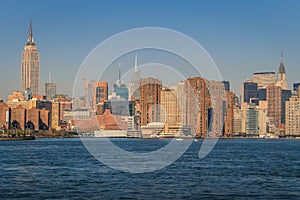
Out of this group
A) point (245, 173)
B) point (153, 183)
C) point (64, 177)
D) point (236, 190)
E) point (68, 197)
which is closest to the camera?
point (68, 197)

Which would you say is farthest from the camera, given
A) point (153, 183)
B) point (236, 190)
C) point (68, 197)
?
point (153, 183)

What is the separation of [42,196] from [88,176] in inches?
412

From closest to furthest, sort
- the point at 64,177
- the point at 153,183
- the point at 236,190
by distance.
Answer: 1. the point at 236,190
2. the point at 153,183
3. the point at 64,177

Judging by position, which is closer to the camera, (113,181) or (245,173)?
(113,181)

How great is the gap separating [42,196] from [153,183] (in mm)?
8641

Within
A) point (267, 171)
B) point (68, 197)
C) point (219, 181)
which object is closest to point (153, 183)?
point (219, 181)

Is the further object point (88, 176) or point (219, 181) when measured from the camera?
point (88, 176)

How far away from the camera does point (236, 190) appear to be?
35594 millimetres

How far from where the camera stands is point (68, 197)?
3231 cm

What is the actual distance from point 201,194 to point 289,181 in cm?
987

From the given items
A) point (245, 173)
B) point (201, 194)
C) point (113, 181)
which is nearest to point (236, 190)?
point (201, 194)

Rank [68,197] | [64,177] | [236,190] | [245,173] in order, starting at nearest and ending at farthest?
1. [68,197]
2. [236,190]
3. [64,177]
4. [245,173]

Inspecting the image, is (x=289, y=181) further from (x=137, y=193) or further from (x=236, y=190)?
(x=137, y=193)

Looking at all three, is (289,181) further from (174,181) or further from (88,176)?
(88,176)
